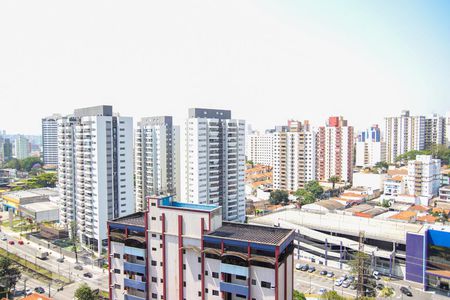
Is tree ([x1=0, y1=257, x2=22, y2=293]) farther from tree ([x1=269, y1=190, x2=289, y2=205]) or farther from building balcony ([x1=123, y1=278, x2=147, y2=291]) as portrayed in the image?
tree ([x1=269, y1=190, x2=289, y2=205])

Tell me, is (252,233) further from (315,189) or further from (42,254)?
(315,189)

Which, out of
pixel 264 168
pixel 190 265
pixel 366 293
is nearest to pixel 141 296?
pixel 190 265

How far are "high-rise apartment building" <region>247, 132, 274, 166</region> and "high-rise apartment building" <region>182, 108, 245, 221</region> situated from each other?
46543mm

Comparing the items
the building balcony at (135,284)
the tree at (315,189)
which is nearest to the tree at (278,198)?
the tree at (315,189)

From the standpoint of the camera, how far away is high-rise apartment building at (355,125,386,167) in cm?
8944

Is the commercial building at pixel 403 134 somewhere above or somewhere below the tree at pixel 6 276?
above

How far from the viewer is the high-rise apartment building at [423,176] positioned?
58219mm

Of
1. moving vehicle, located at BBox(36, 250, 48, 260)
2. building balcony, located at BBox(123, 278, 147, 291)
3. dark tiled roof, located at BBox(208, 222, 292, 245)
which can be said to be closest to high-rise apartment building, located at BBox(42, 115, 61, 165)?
moving vehicle, located at BBox(36, 250, 48, 260)

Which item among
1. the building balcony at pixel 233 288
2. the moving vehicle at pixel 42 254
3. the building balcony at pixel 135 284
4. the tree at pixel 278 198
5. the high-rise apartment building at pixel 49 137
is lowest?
the moving vehicle at pixel 42 254

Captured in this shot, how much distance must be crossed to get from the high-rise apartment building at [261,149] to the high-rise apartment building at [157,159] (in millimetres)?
Result: 44828

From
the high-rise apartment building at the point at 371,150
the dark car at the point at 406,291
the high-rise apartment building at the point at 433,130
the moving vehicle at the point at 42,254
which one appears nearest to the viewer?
the dark car at the point at 406,291

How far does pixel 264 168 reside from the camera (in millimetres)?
80250

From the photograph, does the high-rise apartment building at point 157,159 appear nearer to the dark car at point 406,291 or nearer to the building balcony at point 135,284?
the building balcony at point 135,284

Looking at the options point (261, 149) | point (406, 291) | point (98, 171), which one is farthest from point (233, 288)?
point (261, 149)
